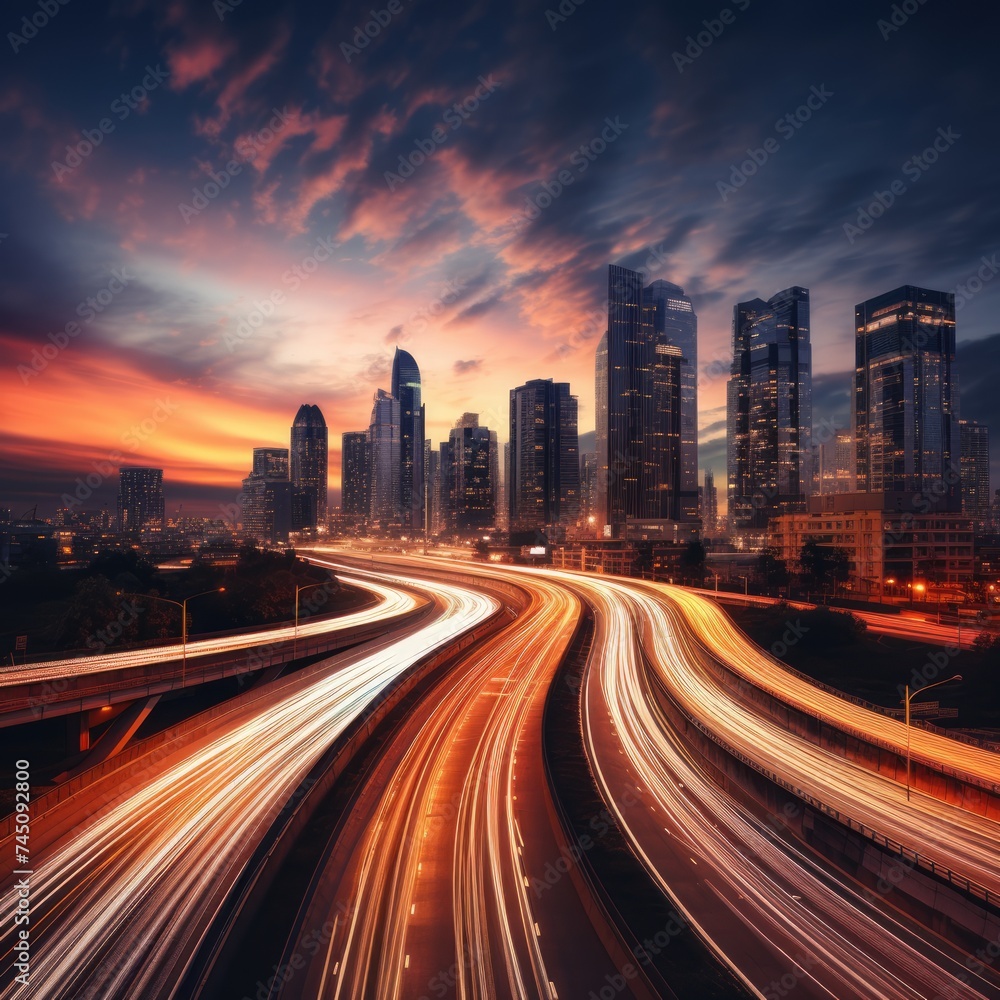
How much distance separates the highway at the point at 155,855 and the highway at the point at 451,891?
319 cm

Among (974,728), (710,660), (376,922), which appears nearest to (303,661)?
(710,660)

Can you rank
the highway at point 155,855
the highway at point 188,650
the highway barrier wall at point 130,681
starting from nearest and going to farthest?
the highway at point 155,855 → the highway barrier wall at point 130,681 → the highway at point 188,650

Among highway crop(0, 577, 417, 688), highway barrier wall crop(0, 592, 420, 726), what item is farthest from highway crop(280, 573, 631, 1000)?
highway crop(0, 577, 417, 688)

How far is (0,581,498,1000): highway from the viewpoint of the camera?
1477cm

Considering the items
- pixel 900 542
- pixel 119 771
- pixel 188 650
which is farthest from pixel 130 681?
pixel 900 542

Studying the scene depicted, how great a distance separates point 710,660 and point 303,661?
35311 mm

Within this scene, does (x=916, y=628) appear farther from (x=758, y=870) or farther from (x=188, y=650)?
(x=188, y=650)

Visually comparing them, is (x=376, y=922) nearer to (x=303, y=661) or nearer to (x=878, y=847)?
(x=878, y=847)

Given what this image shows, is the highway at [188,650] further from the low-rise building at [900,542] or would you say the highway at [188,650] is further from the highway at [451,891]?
the low-rise building at [900,542]

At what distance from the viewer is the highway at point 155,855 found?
48.4ft

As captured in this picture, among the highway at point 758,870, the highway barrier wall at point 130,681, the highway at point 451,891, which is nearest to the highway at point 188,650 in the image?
the highway barrier wall at point 130,681

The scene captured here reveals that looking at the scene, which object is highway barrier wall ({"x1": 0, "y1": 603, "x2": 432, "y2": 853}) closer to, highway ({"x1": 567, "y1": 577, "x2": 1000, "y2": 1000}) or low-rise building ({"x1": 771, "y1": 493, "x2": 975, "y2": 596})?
highway ({"x1": 567, "y1": 577, "x2": 1000, "y2": 1000})

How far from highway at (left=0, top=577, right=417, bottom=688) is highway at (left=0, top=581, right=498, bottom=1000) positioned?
11065mm

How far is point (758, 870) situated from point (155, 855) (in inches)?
809
